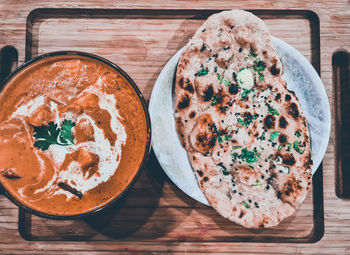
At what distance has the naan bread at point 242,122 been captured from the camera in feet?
4.92

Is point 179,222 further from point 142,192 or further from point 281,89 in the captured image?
point 281,89

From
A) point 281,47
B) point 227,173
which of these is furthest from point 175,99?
point 281,47

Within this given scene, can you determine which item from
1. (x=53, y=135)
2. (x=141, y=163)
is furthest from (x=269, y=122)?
Answer: (x=53, y=135)

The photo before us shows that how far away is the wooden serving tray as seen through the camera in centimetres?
168

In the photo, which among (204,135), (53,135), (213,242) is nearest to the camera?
(53,135)

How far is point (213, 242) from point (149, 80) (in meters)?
1.01

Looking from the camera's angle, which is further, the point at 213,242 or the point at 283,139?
the point at 213,242

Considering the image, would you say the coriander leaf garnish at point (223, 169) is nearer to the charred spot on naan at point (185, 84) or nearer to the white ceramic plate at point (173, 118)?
the white ceramic plate at point (173, 118)

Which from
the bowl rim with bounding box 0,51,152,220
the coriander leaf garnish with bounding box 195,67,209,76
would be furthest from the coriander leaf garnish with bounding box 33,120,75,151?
the coriander leaf garnish with bounding box 195,67,209,76

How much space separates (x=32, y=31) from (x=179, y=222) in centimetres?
144

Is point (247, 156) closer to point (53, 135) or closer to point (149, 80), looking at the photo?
point (149, 80)

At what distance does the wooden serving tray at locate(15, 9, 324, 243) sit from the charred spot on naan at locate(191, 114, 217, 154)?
31 centimetres

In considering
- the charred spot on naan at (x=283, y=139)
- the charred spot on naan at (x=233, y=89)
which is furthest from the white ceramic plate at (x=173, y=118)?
the charred spot on naan at (x=233, y=89)

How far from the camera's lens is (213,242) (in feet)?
5.49
